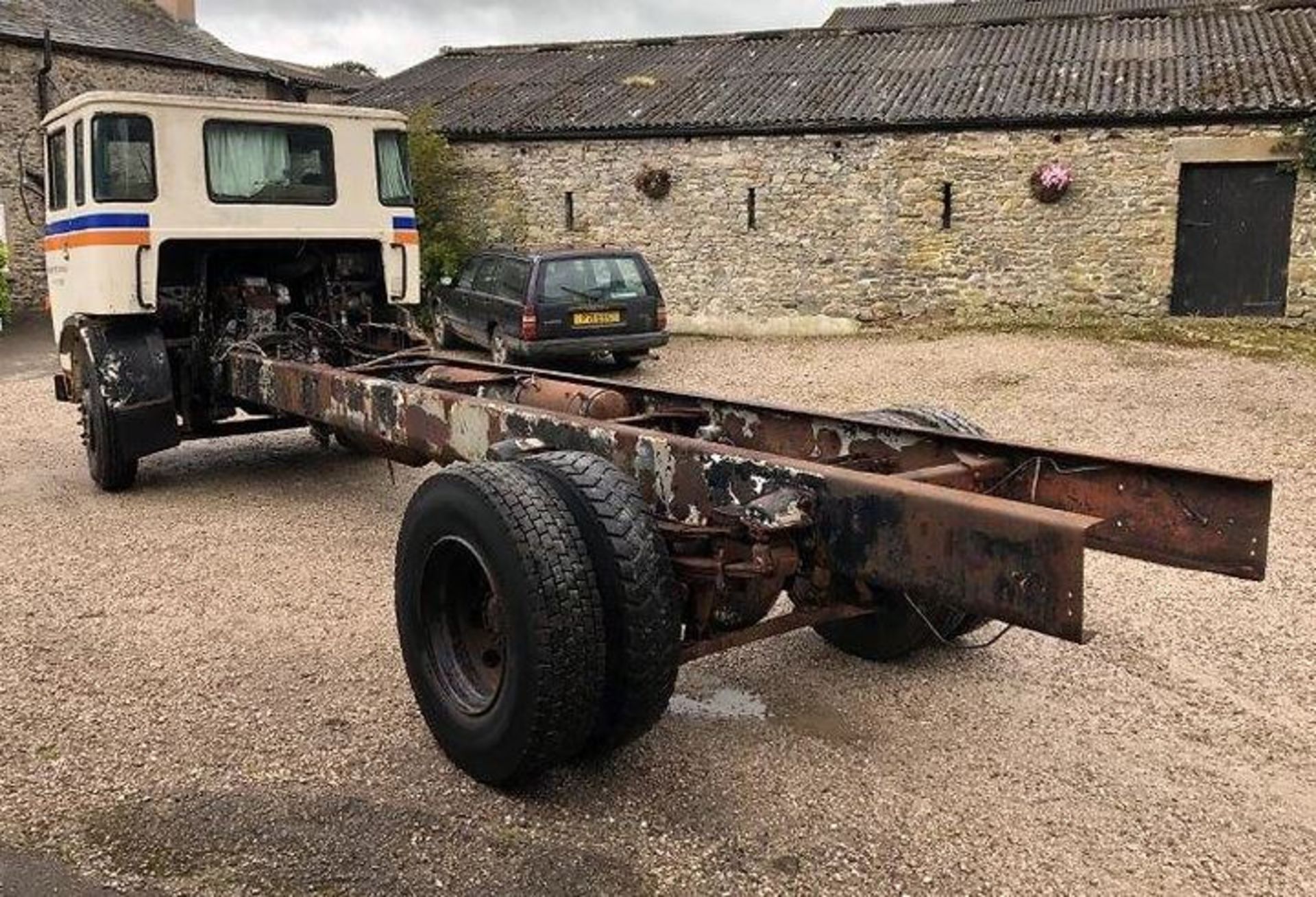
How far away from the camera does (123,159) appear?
280 inches

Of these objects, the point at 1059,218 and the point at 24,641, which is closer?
the point at 24,641

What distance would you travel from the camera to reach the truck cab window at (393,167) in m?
7.96

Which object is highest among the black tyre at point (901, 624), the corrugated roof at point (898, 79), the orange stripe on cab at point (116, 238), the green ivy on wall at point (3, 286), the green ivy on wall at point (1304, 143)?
the corrugated roof at point (898, 79)

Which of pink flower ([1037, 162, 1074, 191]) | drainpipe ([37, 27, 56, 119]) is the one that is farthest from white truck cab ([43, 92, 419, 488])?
drainpipe ([37, 27, 56, 119])

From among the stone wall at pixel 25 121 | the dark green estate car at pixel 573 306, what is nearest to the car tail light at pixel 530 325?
the dark green estate car at pixel 573 306

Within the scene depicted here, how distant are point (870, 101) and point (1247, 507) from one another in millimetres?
15653

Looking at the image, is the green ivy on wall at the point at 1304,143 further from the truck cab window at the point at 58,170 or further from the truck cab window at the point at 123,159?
the truck cab window at the point at 58,170

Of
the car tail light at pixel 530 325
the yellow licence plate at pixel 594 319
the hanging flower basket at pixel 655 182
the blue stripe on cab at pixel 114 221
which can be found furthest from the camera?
the hanging flower basket at pixel 655 182

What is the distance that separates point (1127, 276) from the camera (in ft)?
52.4

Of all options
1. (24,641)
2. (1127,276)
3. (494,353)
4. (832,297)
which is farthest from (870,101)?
(24,641)

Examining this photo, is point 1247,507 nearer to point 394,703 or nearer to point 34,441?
point 394,703

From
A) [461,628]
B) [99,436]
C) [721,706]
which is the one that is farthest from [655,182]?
[461,628]

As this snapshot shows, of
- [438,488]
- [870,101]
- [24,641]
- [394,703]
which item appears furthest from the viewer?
[870,101]

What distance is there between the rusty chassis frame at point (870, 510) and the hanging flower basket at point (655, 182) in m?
13.8
